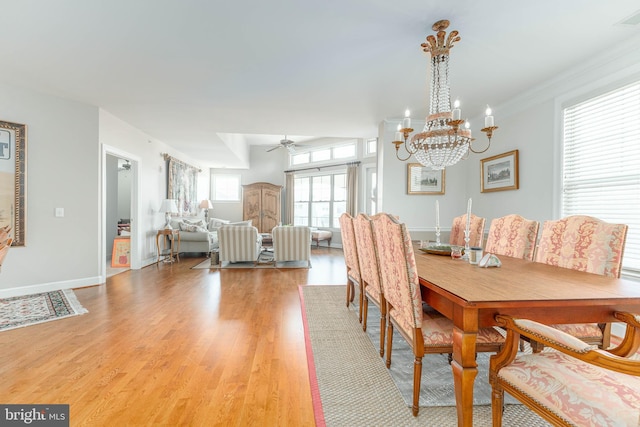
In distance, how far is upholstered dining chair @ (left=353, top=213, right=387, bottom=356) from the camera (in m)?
2.03

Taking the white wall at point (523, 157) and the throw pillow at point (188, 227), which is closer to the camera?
the white wall at point (523, 157)

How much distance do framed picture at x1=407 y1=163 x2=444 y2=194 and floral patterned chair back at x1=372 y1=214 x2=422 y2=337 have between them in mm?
2961

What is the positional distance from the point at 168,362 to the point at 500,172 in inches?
171

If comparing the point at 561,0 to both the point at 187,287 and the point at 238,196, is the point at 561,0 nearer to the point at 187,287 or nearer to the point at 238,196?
the point at 187,287

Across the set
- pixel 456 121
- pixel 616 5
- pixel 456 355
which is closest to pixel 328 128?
pixel 456 121

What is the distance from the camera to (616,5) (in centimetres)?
195

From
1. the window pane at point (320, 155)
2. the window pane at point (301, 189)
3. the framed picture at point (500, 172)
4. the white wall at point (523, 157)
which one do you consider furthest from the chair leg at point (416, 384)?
the window pane at point (301, 189)

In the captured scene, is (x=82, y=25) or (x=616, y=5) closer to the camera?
(x=616, y=5)

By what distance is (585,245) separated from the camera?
180 centimetres

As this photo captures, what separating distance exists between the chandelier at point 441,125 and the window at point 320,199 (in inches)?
209

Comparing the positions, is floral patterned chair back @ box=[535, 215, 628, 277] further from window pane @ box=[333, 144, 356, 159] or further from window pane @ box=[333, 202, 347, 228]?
window pane @ box=[333, 144, 356, 159]

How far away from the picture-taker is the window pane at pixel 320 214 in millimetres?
8341

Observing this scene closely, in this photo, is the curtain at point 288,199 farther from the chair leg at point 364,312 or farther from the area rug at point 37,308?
the chair leg at point 364,312

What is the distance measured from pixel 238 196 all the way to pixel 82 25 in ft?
23.5
